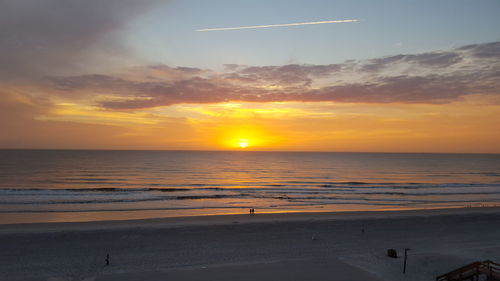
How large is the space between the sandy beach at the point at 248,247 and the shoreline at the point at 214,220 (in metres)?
0.08

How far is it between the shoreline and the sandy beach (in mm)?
81

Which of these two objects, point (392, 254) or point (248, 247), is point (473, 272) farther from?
point (248, 247)

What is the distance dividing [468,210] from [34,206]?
41.9 m

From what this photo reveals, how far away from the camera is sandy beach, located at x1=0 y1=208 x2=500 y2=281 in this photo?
14617 millimetres

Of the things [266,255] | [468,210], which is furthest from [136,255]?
[468,210]

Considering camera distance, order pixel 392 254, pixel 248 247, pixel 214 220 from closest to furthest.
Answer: pixel 392 254
pixel 248 247
pixel 214 220

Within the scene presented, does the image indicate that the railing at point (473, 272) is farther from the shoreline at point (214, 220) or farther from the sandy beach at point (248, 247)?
the shoreline at point (214, 220)

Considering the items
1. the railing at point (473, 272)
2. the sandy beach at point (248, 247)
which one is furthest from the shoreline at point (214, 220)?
the railing at point (473, 272)

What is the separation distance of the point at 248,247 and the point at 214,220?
7.47m

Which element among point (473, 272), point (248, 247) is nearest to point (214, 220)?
point (248, 247)

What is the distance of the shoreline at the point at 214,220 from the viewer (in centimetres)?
2250

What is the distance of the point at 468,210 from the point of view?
30922 millimetres

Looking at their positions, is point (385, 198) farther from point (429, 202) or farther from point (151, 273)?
point (151, 273)

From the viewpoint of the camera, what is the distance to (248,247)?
61.5 ft
